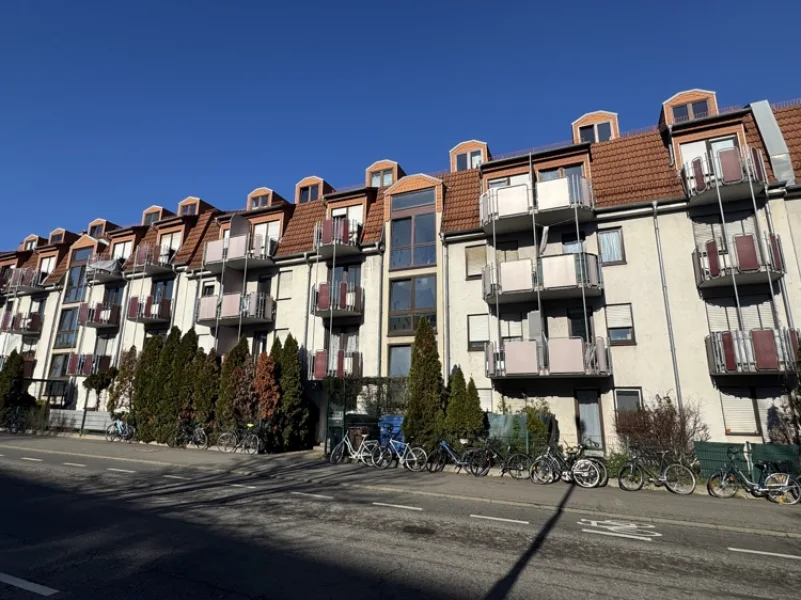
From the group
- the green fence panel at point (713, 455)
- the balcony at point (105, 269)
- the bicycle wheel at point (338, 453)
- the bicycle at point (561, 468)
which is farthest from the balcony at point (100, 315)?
the green fence panel at point (713, 455)

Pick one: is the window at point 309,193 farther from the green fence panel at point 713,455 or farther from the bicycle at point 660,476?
the green fence panel at point 713,455

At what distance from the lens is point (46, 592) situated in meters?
4.72

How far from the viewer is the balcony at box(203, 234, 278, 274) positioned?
21.8 metres

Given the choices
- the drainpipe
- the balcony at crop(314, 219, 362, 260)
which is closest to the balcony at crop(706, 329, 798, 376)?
the drainpipe

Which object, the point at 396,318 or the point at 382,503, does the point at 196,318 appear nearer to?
the point at 396,318

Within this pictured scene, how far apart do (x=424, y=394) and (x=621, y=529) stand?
8313mm

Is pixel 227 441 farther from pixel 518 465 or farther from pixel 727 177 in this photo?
pixel 727 177

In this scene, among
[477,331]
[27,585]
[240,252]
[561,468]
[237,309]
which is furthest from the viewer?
[240,252]

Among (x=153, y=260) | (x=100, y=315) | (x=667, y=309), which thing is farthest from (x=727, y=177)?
(x=100, y=315)

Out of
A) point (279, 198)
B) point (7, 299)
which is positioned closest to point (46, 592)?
point (279, 198)

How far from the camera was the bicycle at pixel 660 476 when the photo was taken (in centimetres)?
1124

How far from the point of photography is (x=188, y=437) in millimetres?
19078

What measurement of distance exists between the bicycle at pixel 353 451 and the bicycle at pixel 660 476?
295 inches

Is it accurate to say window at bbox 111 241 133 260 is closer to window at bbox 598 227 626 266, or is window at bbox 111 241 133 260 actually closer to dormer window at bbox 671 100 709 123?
window at bbox 598 227 626 266
